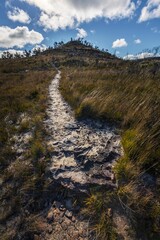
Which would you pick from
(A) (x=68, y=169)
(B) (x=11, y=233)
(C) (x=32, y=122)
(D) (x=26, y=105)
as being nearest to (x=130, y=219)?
(A) (x=68, y=169)

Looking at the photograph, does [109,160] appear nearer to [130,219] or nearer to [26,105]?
[130,219]

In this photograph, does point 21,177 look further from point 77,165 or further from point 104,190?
point 104,190

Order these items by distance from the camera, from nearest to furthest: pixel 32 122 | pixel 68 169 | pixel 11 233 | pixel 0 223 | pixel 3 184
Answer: pixel 11 233 < pixel 0 223 < pixel 3 184 < pixel 68 169 < pixel 32 122

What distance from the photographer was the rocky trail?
2.76 metres

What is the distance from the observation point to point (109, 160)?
392 centimetres

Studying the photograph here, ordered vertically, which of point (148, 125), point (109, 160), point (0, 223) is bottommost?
point (0, 223)

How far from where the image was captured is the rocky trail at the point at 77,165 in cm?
276

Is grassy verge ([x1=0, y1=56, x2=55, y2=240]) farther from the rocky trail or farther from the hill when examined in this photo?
the rocky trail

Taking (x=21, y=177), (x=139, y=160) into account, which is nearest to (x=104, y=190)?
(x=139, y=160)

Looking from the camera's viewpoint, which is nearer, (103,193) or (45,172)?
(103,193)

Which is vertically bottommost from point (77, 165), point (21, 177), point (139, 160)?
point (21, 177)

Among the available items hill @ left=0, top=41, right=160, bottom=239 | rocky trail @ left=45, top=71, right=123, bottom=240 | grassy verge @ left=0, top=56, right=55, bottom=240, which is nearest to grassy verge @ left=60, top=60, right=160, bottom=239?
hill @ left=0, top=41, right=160, bottom=239

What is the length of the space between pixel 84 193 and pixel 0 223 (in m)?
1.48

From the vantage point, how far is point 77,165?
3916 mm
